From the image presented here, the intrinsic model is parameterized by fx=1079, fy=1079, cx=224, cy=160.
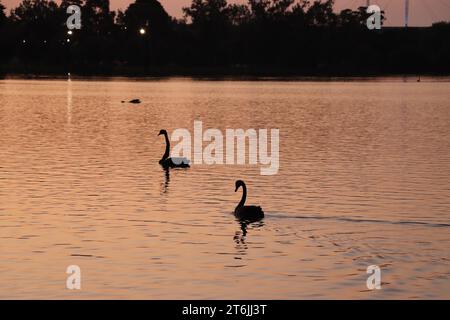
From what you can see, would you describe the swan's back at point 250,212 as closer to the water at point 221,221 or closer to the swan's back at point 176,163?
the water at point 221,221

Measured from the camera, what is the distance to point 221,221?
27.0m

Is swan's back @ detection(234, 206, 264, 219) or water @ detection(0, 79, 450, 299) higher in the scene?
swan's back @ detection(234, 206, 264, 219)

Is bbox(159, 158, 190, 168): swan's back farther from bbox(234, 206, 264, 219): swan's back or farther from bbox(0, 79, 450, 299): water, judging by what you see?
bbox(234, 206, 264, 219): swan's back

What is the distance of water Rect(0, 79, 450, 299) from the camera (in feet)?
65.5

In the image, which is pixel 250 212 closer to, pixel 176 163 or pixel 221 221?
pixel 221 221

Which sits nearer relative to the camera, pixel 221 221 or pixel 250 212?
pixel 250 212

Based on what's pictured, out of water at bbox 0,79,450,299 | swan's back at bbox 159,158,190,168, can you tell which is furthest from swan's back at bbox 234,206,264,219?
swan's back at bbox 159,158,190,168

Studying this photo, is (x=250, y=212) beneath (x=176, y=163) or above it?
above

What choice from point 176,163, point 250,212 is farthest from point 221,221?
point 176,163

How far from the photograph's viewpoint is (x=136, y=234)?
24922 mm

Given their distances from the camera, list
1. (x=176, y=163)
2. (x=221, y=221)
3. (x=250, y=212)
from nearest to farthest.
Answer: (x=250, y=212), (x=221, y=221), (x=176, y=163)
